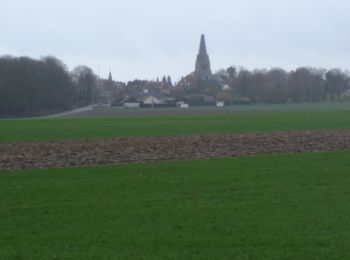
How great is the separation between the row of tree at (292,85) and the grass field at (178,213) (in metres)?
147

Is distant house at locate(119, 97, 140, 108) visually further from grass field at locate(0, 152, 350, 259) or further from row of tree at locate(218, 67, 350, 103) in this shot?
grass field at locate(0, 152, 350, 259)

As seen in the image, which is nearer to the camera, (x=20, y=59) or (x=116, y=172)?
(x=116, y=172)

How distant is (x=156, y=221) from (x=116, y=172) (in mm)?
8108

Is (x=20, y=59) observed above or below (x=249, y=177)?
above

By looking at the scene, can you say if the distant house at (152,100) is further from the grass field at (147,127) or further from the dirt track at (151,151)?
the dirt track at (151,151)

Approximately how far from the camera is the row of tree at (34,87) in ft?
384

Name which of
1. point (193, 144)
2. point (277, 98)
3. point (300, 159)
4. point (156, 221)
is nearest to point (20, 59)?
point (277, 98)

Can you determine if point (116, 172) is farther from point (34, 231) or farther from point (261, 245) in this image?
point (261, 245)

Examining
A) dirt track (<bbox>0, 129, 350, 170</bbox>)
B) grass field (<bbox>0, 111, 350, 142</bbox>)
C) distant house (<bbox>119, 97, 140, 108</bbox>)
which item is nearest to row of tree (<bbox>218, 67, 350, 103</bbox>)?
distant house (<bbox>119, 97, 140, 108</bbox>)

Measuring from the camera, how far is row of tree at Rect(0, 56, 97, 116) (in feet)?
384

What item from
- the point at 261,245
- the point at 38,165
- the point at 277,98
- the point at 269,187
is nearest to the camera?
the point at 261,245

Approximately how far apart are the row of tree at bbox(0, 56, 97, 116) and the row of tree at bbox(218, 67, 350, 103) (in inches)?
1837

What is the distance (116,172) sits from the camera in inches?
755

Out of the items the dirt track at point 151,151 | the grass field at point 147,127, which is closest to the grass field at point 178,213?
the dirt track at point 151,151
